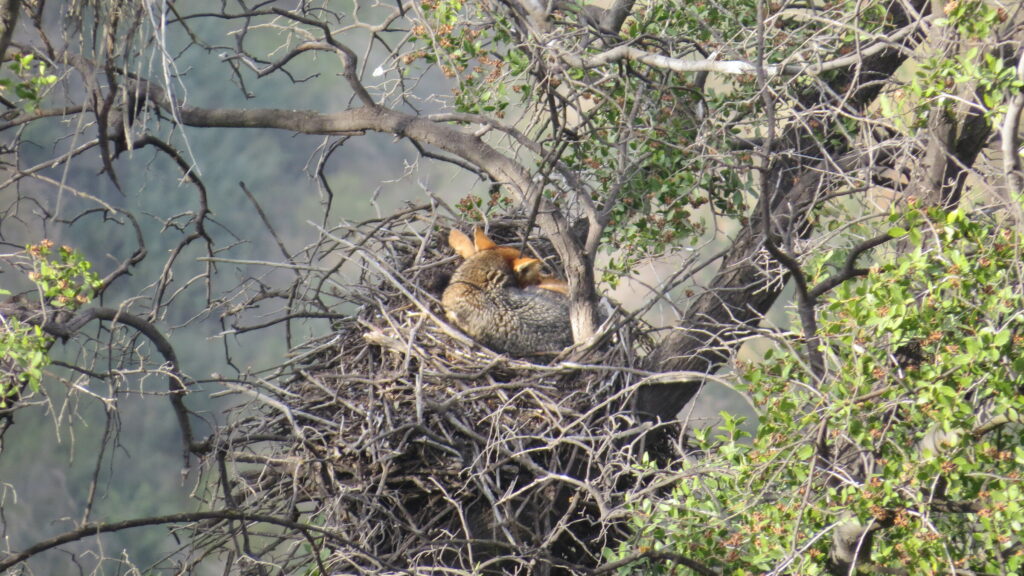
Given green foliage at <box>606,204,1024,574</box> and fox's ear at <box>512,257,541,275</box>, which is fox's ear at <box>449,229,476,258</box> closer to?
fox's ear at <box>512,257,541,275</box>

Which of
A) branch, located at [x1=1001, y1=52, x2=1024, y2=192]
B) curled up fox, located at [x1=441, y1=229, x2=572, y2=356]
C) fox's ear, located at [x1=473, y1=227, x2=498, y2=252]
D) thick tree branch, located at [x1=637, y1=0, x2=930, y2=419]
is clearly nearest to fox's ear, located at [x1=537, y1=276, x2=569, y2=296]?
curled up fox, located at [x1=441, y1=229, x2=572, y2=356]

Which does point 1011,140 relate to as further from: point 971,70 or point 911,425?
point 911,425

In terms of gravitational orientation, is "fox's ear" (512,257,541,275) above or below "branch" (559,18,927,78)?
above

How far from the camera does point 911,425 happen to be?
12.0 ft

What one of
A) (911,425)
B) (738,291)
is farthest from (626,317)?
(911,425)

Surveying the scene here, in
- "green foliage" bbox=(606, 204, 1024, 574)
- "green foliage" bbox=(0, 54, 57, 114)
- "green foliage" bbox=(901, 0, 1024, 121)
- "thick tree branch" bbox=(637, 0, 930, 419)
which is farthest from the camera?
"thick tree branch" bbox=(637, 0, 930, 419)

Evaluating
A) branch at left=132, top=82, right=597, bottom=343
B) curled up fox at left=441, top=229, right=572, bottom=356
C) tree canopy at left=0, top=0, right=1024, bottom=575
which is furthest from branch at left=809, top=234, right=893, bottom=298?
curled up fox at left=441, top=229, right=572, bottom=356

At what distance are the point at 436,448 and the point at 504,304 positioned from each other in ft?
3.54

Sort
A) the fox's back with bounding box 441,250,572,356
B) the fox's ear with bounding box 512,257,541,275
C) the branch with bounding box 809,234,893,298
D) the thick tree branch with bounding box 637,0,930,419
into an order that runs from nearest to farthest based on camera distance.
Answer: the branch with bounding box 809,234,893,298 < the thick tree branch with bounding box 637,0,930,419 < the fox's back with bounding box 441,250,572,356 < the fox's ear with bounding box 512,257,541,275

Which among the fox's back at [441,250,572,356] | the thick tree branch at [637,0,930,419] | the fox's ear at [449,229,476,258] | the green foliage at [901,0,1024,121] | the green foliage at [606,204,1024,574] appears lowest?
the green foliage at [606,204,1024,574]

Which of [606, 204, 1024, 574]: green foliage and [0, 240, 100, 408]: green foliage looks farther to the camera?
[0, 240, 100, 408]: green foliage

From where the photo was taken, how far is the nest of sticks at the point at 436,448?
471 cm

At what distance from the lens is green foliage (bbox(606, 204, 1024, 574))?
3160 millimetres

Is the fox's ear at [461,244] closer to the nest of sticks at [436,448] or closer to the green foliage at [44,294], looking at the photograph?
the nest of sticks at [436,448]
